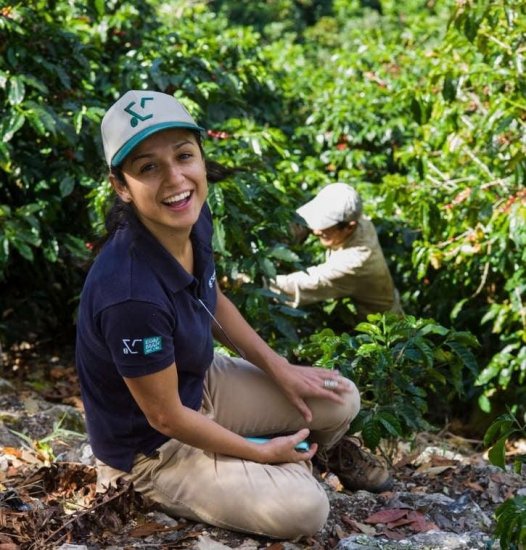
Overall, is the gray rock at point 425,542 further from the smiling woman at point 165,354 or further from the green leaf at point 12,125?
the green leaf at point 12,125

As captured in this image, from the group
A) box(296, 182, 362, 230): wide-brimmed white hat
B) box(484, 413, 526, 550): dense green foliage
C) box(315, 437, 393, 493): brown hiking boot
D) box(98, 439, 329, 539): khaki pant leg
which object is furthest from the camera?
box(296, 182, 362, 230): wide-brimmed white hat

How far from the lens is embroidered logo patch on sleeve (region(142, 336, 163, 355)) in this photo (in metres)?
2.47

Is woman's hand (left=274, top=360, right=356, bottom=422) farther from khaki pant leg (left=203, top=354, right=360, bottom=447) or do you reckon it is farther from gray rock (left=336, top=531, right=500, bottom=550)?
gray rock (left=336, top=531, right=500, bottom=550)

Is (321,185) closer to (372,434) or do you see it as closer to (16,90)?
(16,90)

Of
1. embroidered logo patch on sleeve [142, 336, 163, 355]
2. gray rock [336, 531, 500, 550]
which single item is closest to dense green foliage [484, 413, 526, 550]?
gray rock [336, 531, 500, 550]

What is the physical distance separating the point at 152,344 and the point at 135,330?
6 centimetres

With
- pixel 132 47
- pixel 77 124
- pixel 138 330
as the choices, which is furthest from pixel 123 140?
pixel 132 47

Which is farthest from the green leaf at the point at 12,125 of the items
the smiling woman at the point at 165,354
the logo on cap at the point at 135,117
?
the logo on cap at the point at 135,117

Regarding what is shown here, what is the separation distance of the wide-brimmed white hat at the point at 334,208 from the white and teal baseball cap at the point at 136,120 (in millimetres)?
2418

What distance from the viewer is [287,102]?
312 inches

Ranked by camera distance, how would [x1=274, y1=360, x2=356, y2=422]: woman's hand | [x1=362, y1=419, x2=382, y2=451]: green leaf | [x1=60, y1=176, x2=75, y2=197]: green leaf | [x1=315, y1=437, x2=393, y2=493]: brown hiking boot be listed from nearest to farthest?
[x1=274, y1=360, x2=356, y2=422]: woman's hand, [x1=362, y1=419, x2=382, y2=451]: green leaf, [x1=315, y1=437, x2=393, y2=493]: brown hiking boot, [x1=60, y1=176, x2=75, y2=197]: green leaf

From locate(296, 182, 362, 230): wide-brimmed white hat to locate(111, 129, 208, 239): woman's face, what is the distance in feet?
7.78

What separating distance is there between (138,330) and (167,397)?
8.6 inches

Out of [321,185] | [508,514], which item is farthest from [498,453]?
[321,185]
